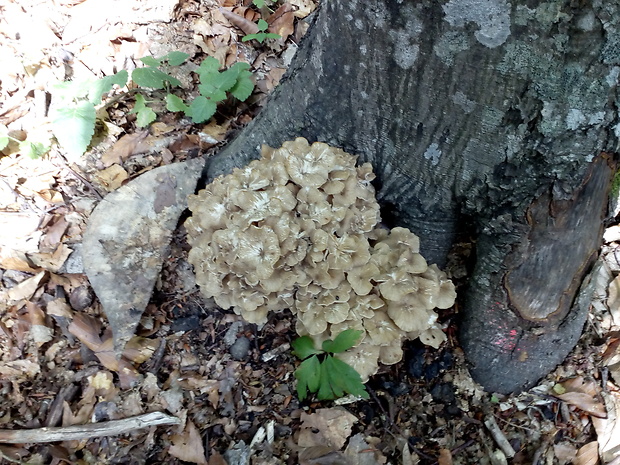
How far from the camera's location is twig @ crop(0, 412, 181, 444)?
3.11 m

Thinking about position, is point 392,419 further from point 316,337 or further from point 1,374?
point 1,374

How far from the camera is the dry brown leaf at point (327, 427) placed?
10.3ft

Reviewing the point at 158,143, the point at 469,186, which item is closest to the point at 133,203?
the point at 158,143

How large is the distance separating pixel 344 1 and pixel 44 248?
3098 millimetres

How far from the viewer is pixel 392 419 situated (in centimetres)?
325

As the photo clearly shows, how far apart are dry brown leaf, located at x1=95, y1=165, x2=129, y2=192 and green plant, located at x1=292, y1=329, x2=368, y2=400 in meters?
2.16

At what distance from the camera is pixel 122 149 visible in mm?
4145

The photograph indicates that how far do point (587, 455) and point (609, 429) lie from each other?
9.7 inches

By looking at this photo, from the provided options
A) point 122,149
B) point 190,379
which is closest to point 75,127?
point 122,149

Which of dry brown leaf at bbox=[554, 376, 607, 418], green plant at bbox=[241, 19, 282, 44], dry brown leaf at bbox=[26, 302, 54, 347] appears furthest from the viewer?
green plant at bbox=[241, 19, 282, 44]

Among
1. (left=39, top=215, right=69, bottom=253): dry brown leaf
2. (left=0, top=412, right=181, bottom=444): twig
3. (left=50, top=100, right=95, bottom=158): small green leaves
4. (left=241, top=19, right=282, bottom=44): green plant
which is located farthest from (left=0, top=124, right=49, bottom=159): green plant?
(left=0, top=412, right=181, bottom=444): twig

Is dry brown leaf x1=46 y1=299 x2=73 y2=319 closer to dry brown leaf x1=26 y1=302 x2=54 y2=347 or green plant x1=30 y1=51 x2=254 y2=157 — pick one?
dry brown leaf x1=26 y1=302 x2=54 y2=347

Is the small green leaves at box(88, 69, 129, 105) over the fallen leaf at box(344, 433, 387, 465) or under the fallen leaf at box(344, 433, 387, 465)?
over

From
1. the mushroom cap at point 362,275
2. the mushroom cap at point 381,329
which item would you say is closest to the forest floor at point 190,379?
the mushroom cap at point 381,329
